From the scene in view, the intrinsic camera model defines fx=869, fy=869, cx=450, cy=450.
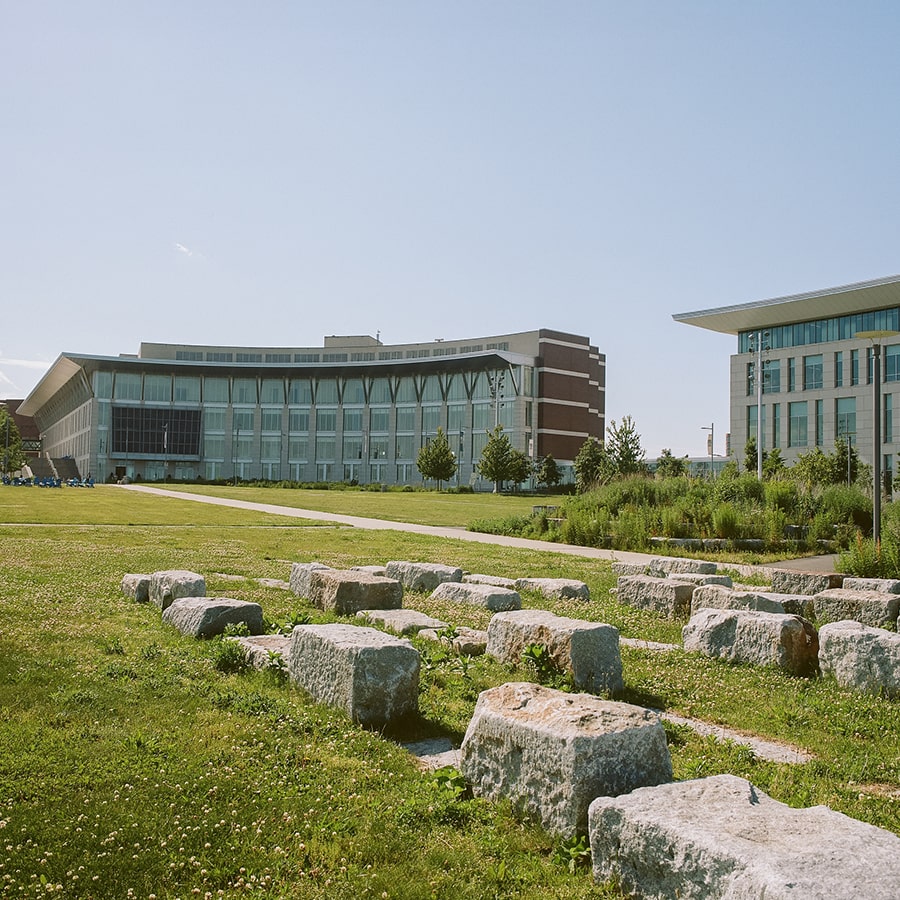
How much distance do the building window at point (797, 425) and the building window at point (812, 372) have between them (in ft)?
5.51

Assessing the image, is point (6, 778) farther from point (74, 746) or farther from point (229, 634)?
point (229, 634)

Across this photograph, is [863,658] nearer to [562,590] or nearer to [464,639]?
[464,639]

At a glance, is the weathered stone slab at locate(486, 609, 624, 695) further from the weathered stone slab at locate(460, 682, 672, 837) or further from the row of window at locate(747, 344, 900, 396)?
the row of window at locate(747, 344, 900, 396)

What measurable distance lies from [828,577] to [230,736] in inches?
378

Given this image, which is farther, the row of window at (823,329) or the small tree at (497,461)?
the small tree at (497,461)

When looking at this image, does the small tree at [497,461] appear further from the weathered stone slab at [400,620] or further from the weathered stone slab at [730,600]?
the weathered stone slab at [400,620]

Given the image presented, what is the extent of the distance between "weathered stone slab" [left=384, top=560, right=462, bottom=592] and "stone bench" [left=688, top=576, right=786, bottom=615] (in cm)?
356

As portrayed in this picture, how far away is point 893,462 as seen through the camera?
253ft

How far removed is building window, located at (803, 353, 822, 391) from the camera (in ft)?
273

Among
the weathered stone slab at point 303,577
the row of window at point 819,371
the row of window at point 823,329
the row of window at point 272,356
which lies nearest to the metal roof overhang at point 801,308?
the row of window at point 823,329

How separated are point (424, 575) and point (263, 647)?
552 cm

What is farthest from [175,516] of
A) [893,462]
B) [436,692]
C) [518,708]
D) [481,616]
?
[893,462]

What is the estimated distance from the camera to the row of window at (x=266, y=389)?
107000 millimetres

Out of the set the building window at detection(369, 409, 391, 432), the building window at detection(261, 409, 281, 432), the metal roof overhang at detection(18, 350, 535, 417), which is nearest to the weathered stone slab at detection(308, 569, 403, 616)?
the metal roof overhang at detection(18, 350, 535, 417)
